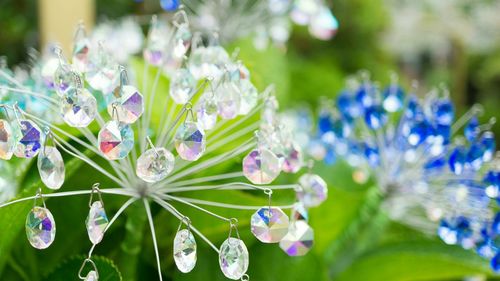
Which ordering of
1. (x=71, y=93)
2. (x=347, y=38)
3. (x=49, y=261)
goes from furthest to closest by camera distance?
(x=347, y=38) → (x=49, y=261) → (x=71, y=93)

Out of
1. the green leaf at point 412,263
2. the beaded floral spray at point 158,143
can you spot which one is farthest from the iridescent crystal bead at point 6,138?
the green leaf at point 412,263

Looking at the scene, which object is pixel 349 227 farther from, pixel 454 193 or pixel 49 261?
pixel 49 261

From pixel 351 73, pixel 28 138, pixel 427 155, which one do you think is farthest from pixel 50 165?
pixel 351 73

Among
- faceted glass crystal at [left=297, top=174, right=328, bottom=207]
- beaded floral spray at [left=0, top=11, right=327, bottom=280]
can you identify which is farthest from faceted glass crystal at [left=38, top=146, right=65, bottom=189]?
faceted glass crystal at [left=297, top=174, right=328, bottom=207]

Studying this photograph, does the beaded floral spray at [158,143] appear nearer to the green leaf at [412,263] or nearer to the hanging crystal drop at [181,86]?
the hanging crystal drop at [181,86]

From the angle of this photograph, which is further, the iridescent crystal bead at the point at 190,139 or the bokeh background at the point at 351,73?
the bokeh background at the point at 351,73

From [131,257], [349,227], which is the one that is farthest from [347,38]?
[131,257]

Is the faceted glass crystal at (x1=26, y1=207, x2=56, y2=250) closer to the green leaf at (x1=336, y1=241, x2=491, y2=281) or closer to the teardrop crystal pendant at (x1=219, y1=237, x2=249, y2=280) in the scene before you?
the teardrop crystal pendant at (x1=219, y1=237, x2=249, y2=280)

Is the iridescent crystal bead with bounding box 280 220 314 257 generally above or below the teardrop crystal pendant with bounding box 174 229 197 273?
above
